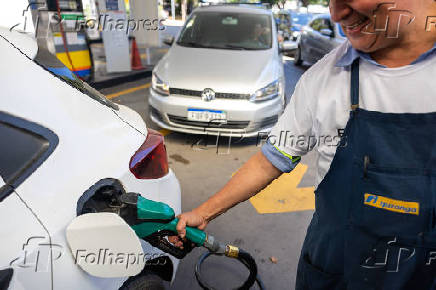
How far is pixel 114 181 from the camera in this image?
1288mm

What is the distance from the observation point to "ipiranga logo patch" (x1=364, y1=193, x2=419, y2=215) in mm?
932

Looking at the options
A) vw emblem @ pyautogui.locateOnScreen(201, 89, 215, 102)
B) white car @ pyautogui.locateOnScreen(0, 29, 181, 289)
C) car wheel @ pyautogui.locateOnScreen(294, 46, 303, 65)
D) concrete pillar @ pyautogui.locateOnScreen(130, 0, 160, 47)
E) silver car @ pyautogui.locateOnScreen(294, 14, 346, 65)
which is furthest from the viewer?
car wheel @ pyautogui.locateOnScreen(294, 46, 303, 65)

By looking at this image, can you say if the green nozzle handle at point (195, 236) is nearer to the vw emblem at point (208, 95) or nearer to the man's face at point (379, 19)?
the man's face at point (379, 19)

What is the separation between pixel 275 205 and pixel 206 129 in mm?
1401

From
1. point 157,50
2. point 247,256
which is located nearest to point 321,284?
point 247,256

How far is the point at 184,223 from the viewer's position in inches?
50.4

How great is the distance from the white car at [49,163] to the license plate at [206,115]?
2538 mm

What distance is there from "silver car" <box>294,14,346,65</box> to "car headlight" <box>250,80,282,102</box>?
11.5ft

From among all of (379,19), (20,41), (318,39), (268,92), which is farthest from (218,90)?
(318,39)

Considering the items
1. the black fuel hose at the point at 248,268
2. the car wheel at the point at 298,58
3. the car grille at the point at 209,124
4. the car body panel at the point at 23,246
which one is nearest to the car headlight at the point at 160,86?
the car grille at the point at 209,124

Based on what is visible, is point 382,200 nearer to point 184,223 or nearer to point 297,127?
point 297,127

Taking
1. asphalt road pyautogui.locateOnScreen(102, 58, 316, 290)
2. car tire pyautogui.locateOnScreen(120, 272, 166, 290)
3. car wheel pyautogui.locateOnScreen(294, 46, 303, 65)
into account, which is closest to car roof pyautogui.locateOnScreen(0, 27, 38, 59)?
car tire pyautogui.locateOnScreen(120, 272, 166, 290)

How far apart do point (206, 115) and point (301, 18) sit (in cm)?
1320
